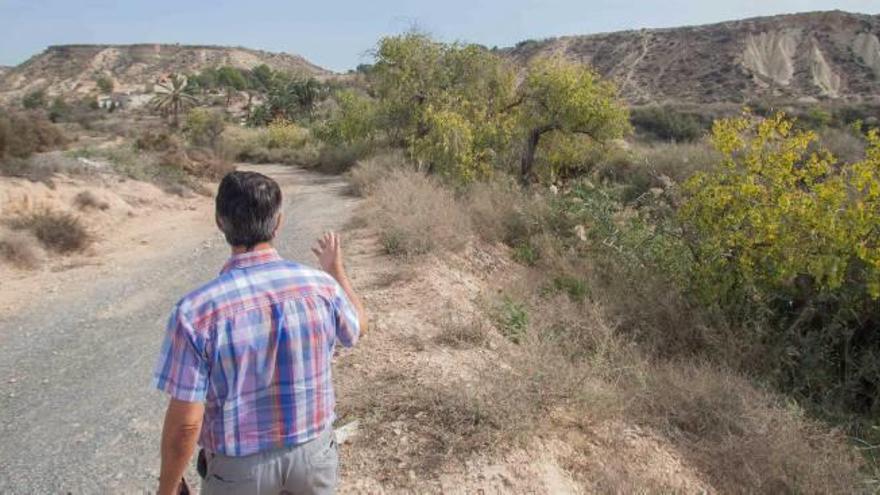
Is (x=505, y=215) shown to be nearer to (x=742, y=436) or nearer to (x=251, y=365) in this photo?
(x=742, y=436)

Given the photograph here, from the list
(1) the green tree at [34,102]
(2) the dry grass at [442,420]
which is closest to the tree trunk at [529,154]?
(2) the dry grass at [442,420]

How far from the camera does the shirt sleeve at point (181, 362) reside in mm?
1716

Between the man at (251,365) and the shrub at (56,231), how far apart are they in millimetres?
8793

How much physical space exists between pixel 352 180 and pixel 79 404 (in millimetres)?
11833

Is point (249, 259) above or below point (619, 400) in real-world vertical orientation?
above

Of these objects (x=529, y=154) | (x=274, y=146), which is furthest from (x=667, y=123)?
(x=274, y=146)

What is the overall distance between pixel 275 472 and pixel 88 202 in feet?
37.6

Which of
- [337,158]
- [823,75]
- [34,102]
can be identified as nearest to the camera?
[337,158]

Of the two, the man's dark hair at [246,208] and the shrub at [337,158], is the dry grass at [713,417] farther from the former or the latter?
the shrub at [337,158]

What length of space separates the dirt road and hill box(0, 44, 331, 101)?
69.7 m

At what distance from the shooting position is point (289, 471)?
1928mm

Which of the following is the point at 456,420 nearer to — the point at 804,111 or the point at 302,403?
the point at 302,403

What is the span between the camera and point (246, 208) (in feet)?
5.99

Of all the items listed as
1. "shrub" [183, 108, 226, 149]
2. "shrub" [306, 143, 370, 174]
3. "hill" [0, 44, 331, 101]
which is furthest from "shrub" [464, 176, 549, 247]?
"hill" [0, 44, 331, 101]
